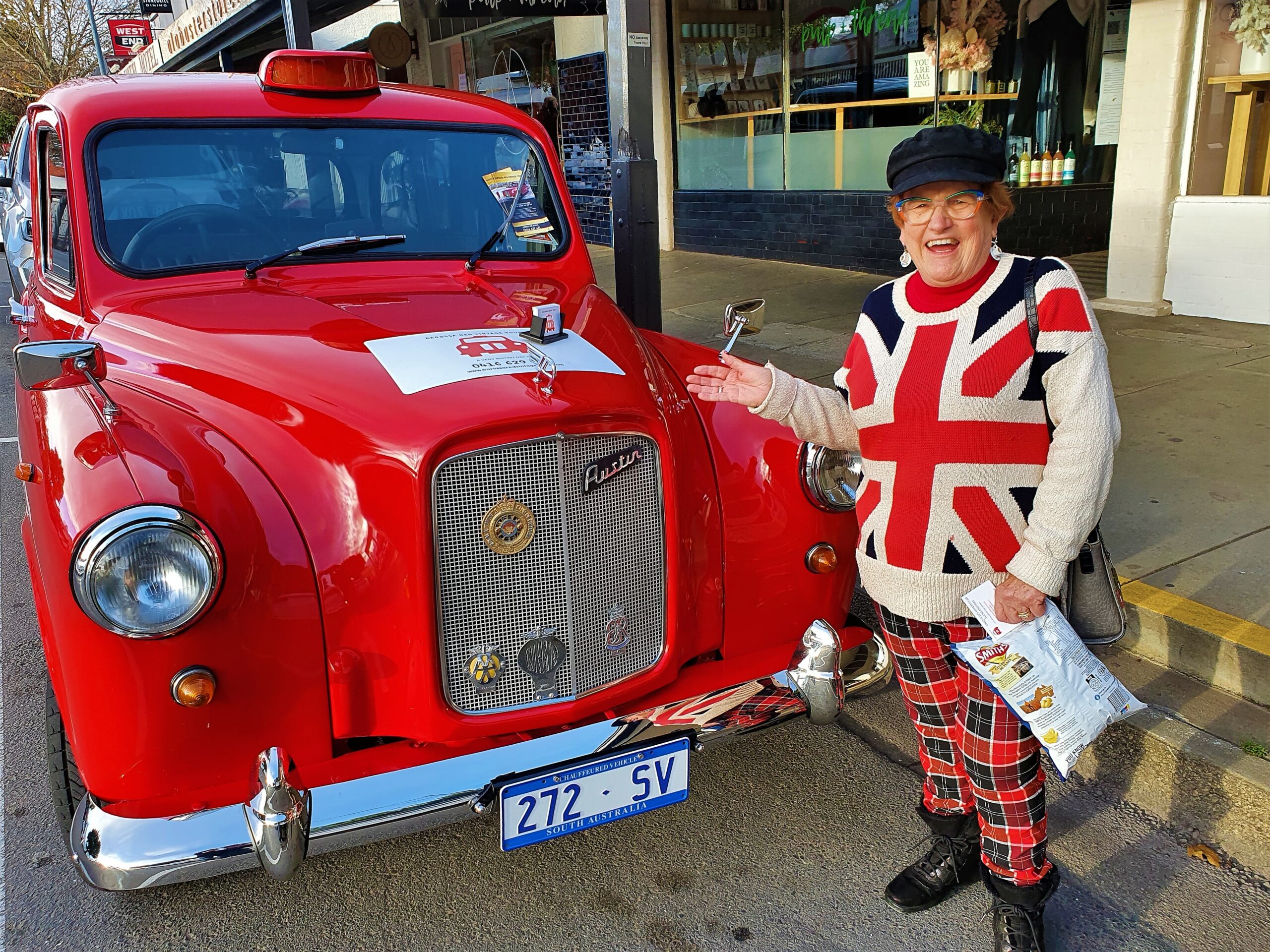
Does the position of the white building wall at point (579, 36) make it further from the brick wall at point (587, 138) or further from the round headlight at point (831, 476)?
the round headlight at point (831, 476)

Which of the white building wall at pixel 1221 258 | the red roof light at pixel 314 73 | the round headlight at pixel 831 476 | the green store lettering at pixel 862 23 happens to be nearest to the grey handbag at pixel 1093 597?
the round headlight at pixel 831 476

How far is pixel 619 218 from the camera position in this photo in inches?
215

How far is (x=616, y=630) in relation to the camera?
2.45 m

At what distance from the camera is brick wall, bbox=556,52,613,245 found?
13.7 meters

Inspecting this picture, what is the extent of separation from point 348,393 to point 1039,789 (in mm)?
1863

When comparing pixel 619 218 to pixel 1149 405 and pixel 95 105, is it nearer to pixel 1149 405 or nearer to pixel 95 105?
pixel 95 105

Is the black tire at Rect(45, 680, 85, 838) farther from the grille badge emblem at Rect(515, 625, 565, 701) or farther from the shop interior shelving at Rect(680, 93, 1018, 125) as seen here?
the shop interior shelving at Rect(680, 93, 1018, 125)

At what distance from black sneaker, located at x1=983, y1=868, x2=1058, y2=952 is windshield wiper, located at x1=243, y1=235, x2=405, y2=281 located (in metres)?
2.66

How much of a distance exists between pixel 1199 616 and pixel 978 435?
1.84m

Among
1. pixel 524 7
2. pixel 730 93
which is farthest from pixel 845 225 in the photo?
pixel 524 7

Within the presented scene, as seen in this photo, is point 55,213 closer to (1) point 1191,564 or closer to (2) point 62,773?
(2) point 62,773

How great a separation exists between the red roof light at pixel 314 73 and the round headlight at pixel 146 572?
6.87ft

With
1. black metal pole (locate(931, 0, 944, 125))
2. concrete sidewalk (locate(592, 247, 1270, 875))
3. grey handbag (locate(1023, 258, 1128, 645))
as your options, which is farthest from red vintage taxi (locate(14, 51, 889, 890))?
black metal pole (locate(931, 0, 944, 125))

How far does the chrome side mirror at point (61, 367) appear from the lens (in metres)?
2.14
